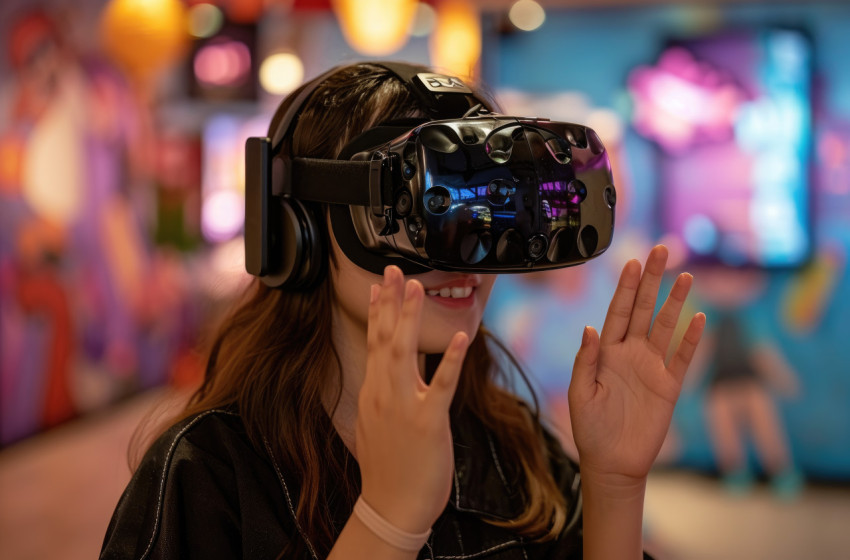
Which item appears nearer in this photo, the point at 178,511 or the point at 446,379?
the point at 446,379

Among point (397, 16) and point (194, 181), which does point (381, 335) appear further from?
point (194, 181)

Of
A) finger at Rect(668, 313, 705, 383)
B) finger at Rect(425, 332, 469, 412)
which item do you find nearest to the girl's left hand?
finger at Rect(668, 313, 705, 383)

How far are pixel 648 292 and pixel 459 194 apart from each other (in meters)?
0.32

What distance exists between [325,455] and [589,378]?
397mm

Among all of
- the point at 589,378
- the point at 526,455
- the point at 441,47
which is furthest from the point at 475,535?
the point at 441,47

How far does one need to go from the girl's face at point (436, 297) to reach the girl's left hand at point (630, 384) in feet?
0.56

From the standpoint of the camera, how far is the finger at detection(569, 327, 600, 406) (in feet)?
3.63

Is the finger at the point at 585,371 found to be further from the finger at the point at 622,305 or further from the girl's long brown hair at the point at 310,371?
the girl's long brown hair at the point at 310,371

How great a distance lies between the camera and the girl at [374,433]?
869 mm

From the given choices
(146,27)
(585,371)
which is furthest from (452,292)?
(146,27)

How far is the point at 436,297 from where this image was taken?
1.14 meters

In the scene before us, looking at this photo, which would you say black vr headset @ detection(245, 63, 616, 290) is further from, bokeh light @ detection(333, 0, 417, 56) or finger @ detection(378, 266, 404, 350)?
bokeh light @ detection(333, 0, 417, 56)

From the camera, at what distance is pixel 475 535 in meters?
1.24

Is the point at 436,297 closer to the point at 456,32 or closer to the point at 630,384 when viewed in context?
the point at 630,384
